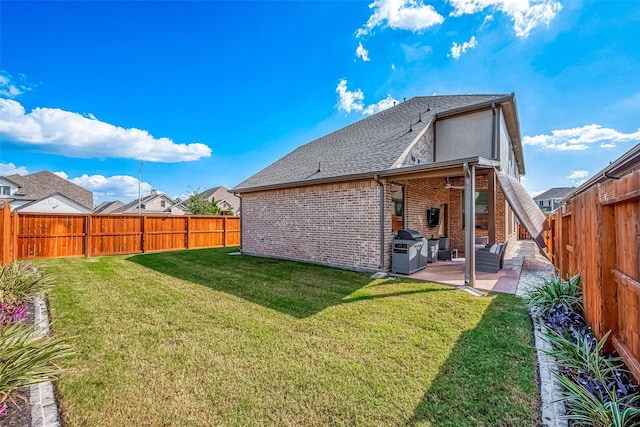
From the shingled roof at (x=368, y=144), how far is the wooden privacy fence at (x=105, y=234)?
15.0ft

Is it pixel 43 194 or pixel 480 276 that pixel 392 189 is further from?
pixel 43 194

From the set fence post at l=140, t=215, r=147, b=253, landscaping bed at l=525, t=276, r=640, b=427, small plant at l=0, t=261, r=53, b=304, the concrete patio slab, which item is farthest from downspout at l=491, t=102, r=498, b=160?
fence post at l=140, t=215, r=147, b=253

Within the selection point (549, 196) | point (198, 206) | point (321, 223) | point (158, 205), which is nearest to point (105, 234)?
point (321, 223)

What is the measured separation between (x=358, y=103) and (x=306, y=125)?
3.29m

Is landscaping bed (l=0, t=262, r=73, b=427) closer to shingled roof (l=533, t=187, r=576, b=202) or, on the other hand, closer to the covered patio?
the covered patio

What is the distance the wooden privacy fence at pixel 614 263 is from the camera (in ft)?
7.20

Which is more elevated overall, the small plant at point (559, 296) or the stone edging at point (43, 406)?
the small plant at point (559, 296)

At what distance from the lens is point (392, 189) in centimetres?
809

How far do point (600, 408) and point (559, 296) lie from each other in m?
3.03

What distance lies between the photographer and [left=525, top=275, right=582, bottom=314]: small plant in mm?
4267

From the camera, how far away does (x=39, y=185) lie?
30.2 m

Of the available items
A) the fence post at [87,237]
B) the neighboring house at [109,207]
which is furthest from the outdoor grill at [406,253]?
the neighboring house at [109,207]

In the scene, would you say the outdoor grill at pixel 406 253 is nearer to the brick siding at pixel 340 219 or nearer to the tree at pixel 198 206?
the brick siding at pixel 340 219

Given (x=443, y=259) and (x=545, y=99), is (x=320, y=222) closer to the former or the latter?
(x=443, y=259)
